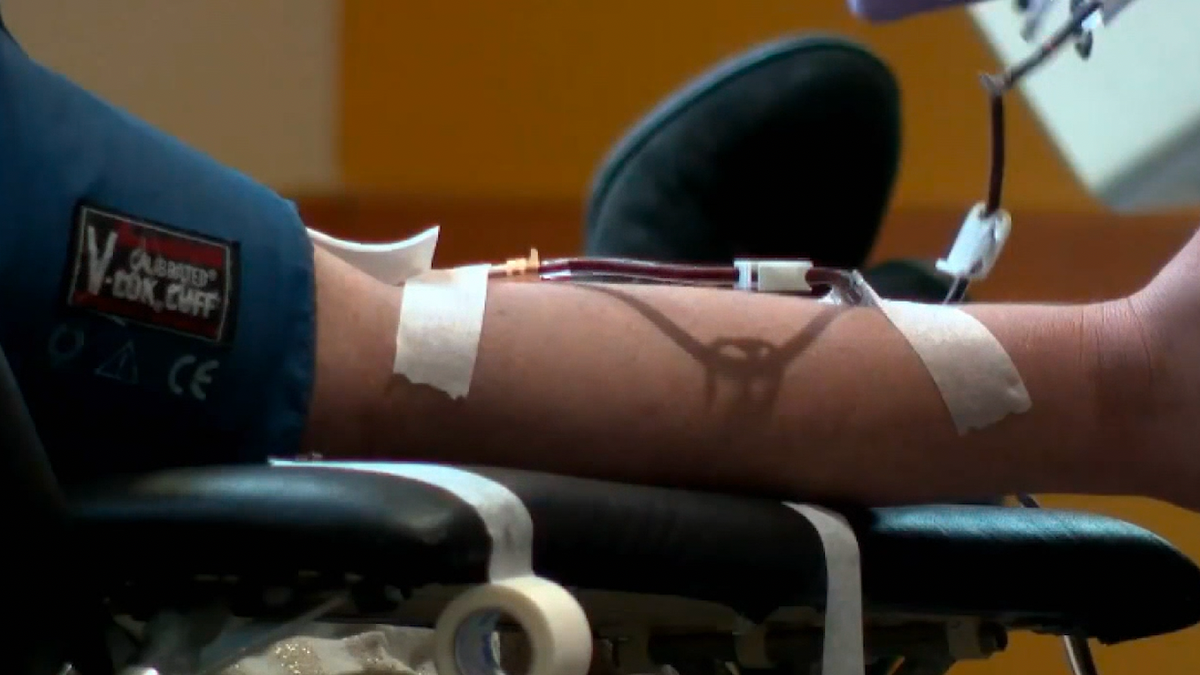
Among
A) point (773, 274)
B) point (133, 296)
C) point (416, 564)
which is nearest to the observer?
point (416, 564)

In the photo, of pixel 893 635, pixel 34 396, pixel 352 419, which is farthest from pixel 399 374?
pixel 893 635

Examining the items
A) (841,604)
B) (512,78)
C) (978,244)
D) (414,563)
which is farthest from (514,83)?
(414,563)

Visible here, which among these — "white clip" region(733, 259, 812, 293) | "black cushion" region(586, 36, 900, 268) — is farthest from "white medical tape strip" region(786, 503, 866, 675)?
"black cushion" region(586, 36, 900, 268)

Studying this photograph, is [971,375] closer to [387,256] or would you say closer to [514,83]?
[387,256]

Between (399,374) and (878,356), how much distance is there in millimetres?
192

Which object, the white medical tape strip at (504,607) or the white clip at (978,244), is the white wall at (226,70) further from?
the white medical tape strip at (504,607)

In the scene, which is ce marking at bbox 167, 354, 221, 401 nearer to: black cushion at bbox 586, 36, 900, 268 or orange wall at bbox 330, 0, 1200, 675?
black cushion at bbox 586, 36, 900, 268

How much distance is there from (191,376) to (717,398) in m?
0.20

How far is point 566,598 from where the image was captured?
34cm

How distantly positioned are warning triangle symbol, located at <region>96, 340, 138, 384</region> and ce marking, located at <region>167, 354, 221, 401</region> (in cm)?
1

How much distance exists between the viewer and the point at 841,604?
0.46 meters

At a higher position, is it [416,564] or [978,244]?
[978,244]

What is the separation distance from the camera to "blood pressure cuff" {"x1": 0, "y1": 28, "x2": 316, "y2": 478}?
444 mm

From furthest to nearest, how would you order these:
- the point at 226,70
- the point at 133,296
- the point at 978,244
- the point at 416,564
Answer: the point at 226,70 < the point at 978,244 < the point at 133,296 < the point at 416,564
